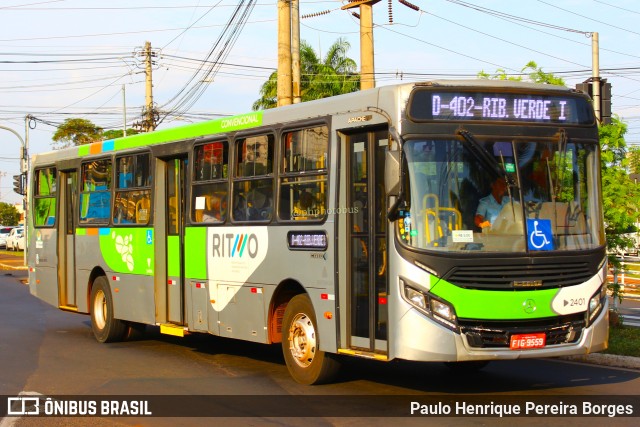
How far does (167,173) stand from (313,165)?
4.21 m

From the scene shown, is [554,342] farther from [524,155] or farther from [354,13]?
[354,13]

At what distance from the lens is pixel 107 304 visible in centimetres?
1566

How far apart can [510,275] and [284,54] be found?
10590mm

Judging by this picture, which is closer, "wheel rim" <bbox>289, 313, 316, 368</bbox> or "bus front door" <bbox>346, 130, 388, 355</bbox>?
"bus front door" <bbox>346, 130, 388, 355</bbox>

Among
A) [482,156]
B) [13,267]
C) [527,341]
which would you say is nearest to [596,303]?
[527,341]

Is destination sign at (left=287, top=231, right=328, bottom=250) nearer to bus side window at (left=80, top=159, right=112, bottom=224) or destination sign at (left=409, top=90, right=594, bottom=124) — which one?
destination sign at (left=409, top=90, right=594, bottom=124)

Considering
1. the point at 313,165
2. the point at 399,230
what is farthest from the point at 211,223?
the point at 399,230

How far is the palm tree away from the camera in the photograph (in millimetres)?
36162

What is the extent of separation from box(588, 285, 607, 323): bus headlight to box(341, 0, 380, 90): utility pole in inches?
408

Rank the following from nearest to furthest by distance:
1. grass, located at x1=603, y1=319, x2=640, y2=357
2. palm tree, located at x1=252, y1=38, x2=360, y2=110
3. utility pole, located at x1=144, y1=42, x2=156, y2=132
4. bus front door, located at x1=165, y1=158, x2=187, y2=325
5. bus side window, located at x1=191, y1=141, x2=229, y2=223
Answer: bus side window, located at x1=191, y1=141, x2=229, y2=223, grass, located at x1=603, y1=319, x2=640, y2=357, bus front door, located at x1=165, y1=158, x2=187, y2=325, palm tree, located at x1=252, y1=38, x2=360, y2=110, utility pole, located at x1=144, y1=42, x2=156, y2=132

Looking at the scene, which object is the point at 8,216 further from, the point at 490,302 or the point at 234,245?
the point at 490,302

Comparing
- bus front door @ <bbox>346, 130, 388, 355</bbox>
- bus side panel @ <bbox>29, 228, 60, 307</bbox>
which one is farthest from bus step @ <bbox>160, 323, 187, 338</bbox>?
bus front door @ <bbox>346, 130, 388, 355</bbox>

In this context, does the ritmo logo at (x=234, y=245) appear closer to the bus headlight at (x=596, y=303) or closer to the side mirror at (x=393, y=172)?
the side mirror at (x=393, y=172)

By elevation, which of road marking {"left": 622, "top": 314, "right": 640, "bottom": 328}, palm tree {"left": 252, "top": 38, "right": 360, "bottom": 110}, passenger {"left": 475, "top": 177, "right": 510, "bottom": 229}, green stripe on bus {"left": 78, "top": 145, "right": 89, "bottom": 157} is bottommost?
road marking {"left": 622, "top": 314, "right": 640, "bottom": 328}
